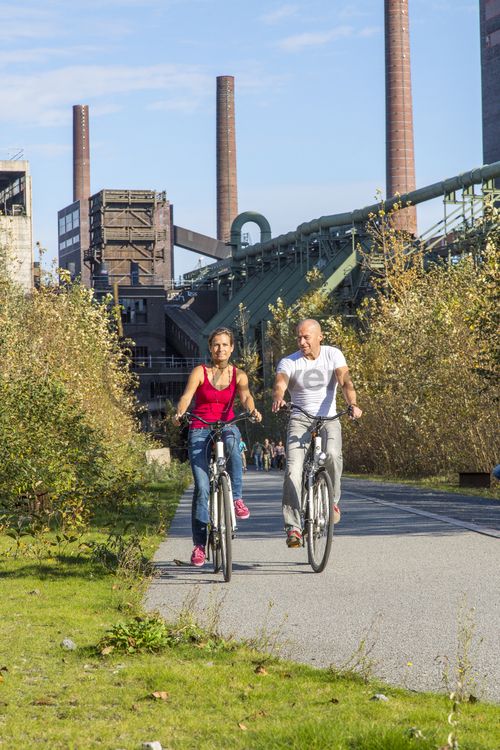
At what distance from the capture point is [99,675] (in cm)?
607

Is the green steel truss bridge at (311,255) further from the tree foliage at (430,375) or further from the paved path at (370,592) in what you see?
the paved path at (370,592)

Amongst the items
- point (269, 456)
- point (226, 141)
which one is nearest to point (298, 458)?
point (269, 456)

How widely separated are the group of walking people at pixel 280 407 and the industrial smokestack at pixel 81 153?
367ft

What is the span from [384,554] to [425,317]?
23.1 metres

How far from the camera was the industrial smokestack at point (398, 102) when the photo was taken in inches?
2731

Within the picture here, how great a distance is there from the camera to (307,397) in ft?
34.8

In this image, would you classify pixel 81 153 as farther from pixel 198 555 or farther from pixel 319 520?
pixel 319 520

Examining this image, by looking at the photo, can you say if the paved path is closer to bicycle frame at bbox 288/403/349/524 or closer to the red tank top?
bicycle frame at bbox 288/403/349/524

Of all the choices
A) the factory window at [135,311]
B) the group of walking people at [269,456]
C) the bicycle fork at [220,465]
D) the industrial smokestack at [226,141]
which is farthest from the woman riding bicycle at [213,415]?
the factory window at [135,311]

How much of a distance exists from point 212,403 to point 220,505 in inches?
34.8

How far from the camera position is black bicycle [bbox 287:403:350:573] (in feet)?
32.9

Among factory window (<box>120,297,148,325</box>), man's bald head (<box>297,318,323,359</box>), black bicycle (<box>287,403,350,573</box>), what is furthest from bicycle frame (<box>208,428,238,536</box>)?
factory window (<box>120,297,148,325</box>)

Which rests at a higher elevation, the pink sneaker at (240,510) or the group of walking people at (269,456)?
the pink sneaker at (240,510)

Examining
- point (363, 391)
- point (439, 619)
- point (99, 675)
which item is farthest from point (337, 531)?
point (363, 391)
